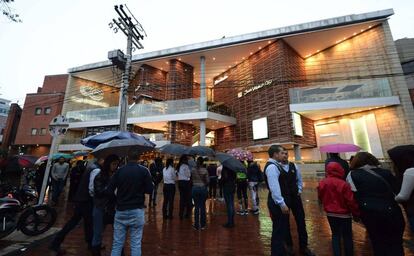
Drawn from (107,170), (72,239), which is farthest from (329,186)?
(72,239)

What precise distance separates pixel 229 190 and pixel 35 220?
4390mm

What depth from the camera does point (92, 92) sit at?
88.7ft

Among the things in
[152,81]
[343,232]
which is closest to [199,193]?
[343,232]

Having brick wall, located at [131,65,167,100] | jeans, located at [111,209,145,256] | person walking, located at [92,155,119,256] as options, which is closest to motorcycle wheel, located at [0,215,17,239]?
person walking, located at [92,155,119,256]

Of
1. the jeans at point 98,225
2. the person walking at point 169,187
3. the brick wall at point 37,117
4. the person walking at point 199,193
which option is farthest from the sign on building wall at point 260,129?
the brick wall at point 37,117

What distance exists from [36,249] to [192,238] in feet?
9.59

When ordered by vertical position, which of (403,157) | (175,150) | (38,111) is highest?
(38,111)

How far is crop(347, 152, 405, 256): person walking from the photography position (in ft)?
7.32

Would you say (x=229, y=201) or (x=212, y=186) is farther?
(x=212, y=186)

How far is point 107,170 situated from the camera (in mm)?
3432

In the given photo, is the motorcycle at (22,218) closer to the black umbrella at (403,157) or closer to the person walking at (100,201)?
Answer: the person walking at (100,201)

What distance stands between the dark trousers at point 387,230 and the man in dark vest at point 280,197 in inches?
36.3

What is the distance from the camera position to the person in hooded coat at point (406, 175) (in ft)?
7.57

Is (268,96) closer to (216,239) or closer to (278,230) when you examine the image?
(216,239)
